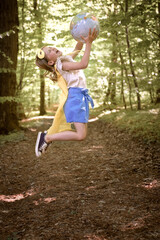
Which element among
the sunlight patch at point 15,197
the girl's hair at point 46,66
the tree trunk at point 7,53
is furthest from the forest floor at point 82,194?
the girl's hair at point 46,66

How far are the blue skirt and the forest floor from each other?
4.76 feet

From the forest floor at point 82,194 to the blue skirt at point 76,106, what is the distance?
145 centimetres

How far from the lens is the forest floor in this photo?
3.16 meters

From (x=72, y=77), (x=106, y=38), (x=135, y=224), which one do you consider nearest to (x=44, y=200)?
(x=135, y=224)

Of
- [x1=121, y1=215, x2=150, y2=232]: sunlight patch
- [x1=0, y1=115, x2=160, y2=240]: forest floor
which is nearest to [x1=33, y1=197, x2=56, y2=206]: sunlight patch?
[x1=0, y1=115, x2=160, y2=240]: forest floor

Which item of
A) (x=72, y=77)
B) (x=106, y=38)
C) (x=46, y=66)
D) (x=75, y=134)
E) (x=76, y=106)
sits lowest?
(x=75, y=134)

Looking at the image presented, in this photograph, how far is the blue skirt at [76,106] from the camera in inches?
131

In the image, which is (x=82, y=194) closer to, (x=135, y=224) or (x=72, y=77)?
(x=135, y=224)

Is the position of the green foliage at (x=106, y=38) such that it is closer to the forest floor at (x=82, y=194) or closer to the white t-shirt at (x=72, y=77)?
the white t-shirt at (x=72, y=77)

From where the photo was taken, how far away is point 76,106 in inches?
132

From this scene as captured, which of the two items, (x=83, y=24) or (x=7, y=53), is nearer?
(x=83, y=24)

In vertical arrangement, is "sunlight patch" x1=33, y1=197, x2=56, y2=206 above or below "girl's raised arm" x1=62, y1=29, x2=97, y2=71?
Answer: below

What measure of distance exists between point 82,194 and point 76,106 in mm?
1819

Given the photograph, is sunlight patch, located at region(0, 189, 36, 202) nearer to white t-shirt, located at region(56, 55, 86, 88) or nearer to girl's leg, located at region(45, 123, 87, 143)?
girl's leg, located at region(45, 123, 87, 143)
